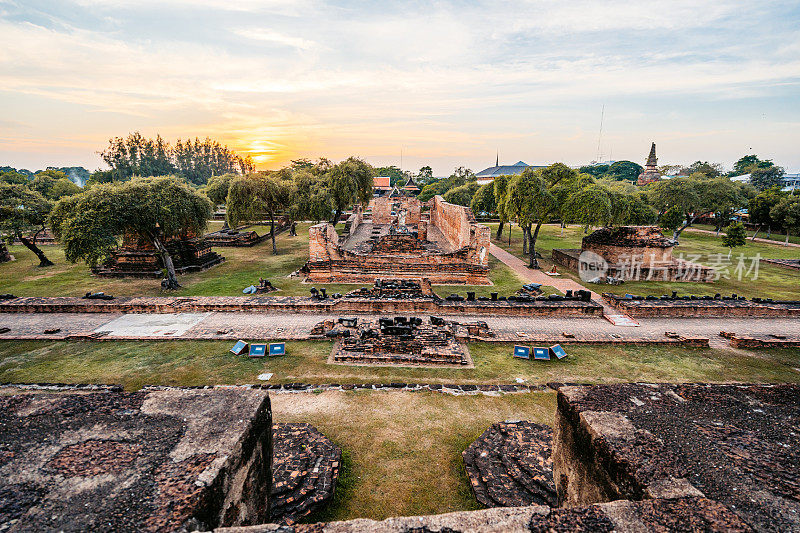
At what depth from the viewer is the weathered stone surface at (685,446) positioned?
10.2 feet

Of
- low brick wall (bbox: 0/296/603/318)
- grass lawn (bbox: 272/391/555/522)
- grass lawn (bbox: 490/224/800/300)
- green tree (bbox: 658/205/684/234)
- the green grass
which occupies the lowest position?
grass lawn (bbox: 272/391/555/522)

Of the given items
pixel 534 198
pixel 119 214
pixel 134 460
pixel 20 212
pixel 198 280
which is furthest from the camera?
pixel 534 198

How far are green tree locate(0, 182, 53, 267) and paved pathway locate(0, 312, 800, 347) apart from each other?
10.5 meters

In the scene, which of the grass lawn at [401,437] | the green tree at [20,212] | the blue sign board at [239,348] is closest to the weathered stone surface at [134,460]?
the grass lawn at [401,437]

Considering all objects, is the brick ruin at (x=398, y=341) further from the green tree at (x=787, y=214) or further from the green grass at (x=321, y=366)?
the green tree at (x=787, y=214)

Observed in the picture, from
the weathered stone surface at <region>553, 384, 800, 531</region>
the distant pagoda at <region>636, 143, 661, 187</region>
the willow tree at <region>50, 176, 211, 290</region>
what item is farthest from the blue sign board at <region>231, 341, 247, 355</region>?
the distant pagoda at <region>636, 143, 661, 187</region>

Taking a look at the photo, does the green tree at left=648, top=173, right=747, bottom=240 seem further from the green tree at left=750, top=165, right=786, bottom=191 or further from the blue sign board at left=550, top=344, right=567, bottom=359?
the green tree at left=750, top=165, right=786, bottom=191

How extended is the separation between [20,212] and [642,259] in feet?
116

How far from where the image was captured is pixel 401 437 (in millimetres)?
6957

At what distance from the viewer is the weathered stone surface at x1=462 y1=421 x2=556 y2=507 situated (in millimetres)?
5562

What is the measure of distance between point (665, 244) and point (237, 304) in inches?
880

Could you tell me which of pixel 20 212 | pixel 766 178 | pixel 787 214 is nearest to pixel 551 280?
pixel 787 214

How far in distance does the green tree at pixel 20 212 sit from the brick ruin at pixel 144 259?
5.46 metres

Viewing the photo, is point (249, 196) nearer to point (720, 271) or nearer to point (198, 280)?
point (198, 280)
